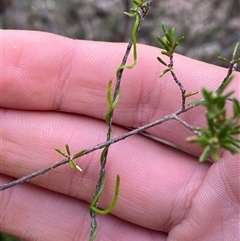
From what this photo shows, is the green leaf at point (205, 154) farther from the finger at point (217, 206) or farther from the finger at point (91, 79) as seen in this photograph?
the finger at point (91, 79)

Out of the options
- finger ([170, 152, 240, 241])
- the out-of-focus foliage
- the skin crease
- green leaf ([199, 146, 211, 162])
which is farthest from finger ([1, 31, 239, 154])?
the out-of-focus foliage

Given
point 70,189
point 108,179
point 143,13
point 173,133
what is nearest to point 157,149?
point 173,133

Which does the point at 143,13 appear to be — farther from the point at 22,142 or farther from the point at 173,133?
the point at 22,142

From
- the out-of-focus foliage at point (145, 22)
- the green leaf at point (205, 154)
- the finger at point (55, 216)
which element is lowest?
the finger at point (55, 216)

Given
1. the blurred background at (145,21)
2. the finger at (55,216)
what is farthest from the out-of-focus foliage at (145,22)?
the finger at (55,216)

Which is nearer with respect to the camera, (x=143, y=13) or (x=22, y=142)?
(x=143, y=13)

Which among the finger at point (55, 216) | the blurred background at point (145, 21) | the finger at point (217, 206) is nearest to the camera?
the finger at point (217, 206)
